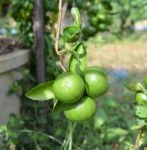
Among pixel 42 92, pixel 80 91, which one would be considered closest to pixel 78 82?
pixel 80 91

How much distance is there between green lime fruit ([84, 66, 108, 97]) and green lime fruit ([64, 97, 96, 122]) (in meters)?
0.02

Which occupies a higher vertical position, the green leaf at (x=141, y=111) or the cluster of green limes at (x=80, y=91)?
the cluster of green limes at (x=80, y=91)

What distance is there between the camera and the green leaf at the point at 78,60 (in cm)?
108

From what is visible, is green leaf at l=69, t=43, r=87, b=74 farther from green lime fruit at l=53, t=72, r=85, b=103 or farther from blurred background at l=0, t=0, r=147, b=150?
blurred background at l=0, t=0, r=147, b=150

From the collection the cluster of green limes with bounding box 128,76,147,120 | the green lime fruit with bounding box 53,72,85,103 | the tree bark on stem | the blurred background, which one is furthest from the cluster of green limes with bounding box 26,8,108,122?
the tree bark on stem

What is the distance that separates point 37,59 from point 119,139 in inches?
24.2

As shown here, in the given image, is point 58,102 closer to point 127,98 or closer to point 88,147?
point 88,147

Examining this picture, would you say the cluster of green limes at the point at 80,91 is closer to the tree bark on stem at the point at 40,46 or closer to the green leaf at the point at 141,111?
the green leaf at the point at 141,111

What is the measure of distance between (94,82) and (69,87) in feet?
0.20

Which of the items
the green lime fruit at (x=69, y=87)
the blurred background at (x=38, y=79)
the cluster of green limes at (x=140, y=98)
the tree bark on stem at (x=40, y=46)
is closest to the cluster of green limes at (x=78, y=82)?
the green lime fruit at (x=69, y=87)

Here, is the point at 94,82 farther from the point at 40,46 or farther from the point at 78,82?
the point at 40,46

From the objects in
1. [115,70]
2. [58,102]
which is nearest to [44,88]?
[58,102]

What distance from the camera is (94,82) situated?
1068 mm

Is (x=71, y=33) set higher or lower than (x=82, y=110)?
higher
